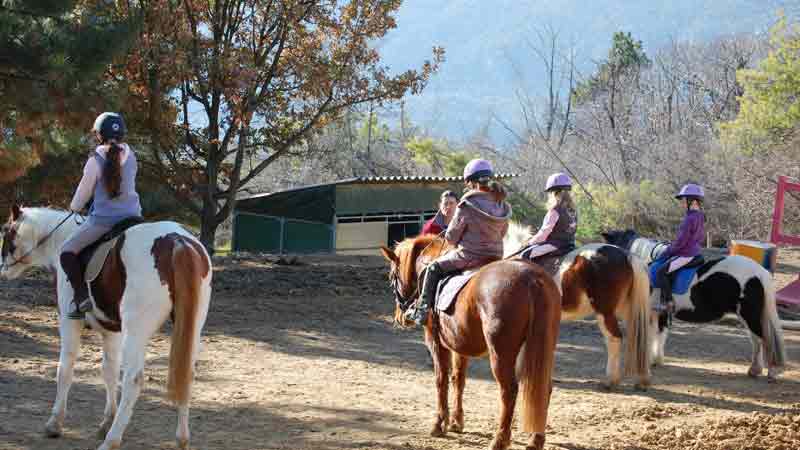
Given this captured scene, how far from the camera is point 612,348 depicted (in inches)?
363

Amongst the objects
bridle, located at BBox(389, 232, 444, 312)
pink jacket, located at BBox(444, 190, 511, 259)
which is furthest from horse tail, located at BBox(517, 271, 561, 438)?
bridle, located at BBox(389, 232, 444, 312)

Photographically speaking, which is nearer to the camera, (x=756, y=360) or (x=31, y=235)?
(x=31, y=235)

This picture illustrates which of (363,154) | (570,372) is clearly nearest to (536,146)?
(363,154)

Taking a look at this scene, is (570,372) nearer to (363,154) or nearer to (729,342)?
(729,342)

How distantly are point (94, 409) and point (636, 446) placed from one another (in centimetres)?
474

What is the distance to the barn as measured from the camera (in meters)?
23.9

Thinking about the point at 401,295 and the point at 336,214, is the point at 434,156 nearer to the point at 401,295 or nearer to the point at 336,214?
the point at 336,214

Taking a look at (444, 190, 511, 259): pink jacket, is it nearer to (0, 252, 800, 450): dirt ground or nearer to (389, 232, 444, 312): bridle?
(389, 232, 444, 312): bridle

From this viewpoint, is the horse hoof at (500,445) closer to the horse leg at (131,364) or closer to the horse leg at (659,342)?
the horse leg at (131,364)

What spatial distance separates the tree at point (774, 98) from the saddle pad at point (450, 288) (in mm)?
22858

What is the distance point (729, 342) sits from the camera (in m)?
12.7

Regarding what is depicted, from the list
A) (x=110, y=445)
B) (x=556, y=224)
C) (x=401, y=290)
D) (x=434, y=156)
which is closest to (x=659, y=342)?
(x=556, y=224)

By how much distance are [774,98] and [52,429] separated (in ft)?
83.3

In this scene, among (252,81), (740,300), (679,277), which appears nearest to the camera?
(740,300)
